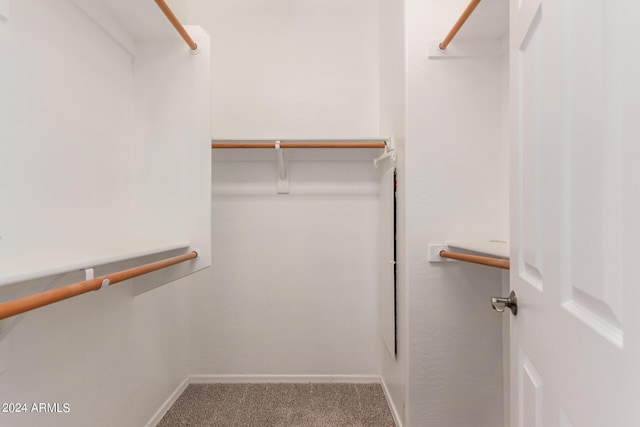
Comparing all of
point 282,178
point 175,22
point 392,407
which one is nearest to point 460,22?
point 175,22

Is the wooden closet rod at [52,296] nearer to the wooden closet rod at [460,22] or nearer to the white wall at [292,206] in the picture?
the white wall at [292,206]

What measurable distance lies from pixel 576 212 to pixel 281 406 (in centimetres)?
196

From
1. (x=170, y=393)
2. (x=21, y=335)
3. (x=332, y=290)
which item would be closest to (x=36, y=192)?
(x=21, y=335)

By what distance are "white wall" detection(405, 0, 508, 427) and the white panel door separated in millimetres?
831

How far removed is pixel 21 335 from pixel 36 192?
0.42m

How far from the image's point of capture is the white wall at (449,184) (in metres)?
1.64

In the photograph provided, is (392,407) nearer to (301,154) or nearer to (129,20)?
(301,154)

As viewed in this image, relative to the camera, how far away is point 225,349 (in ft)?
7.51

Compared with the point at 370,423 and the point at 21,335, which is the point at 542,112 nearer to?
the point at 21,335

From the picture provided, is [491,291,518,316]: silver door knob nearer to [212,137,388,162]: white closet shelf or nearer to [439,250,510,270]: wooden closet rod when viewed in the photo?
[439,250,510,270]: wooden closet rod

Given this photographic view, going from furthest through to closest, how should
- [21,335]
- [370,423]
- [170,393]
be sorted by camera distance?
1. [170,393]
2. [370,423]
3. [21,335]

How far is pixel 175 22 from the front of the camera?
1359mm

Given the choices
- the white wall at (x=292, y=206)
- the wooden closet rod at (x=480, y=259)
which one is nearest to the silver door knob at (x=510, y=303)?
the wooden closet rod at (x=480, y=259)

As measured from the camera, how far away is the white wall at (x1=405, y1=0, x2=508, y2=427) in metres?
1.64
